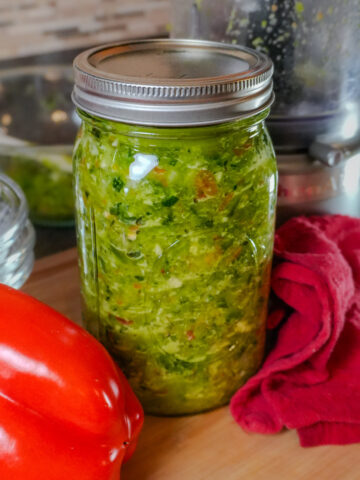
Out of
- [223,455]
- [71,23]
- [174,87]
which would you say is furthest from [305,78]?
[71,23]

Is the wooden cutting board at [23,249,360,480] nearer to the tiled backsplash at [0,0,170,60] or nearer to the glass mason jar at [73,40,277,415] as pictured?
the glass mason jar at [73,40,277,415]

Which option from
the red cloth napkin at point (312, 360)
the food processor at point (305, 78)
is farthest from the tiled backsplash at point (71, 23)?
the red cloth napkin at point (312, 360)

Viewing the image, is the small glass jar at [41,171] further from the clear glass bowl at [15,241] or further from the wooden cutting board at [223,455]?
the wooden cutting board at [223,455]

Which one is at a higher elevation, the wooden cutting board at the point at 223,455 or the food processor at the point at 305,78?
the food processor at the point at 305,78

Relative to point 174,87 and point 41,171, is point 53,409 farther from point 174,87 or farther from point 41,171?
point 41,171

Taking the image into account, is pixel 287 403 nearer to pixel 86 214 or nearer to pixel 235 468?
pixel 235 468

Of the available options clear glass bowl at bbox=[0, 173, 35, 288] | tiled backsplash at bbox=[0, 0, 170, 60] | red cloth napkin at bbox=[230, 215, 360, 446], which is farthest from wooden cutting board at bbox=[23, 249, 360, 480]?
tiled backsplash at bbox=[0, 0, 170, 60]

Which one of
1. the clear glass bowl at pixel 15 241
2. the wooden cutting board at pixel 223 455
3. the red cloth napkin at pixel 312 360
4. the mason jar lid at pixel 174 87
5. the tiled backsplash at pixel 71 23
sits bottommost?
the wooden cutting board at pixel 223 455
